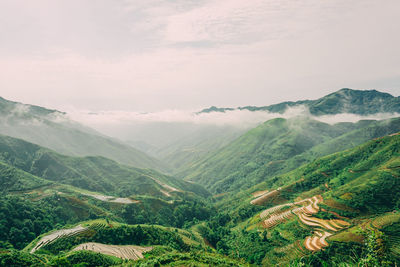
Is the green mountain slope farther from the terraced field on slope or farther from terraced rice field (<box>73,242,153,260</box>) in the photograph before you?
terraced rice field (<box>73,242,153,260</box>)

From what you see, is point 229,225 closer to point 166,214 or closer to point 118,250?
point 166,214

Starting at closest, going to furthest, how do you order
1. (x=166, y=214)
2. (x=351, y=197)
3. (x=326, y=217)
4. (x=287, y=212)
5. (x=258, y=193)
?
(x=326, y=217), (x=351, y=197), (x=287, y=212), (x=166, y=214), (x=258, y=193)

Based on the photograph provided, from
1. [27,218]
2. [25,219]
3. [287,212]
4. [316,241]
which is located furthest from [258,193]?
[25,219]

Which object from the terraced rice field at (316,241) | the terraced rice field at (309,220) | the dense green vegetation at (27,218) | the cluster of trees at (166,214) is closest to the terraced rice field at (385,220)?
the terraced rice field at (309,220)

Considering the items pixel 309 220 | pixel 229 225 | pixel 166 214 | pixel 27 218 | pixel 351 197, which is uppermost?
pixel 27 218

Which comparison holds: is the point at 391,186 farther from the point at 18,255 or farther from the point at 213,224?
the point at 18,255

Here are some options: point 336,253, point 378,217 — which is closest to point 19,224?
point 336,253
